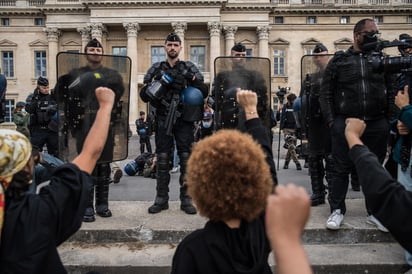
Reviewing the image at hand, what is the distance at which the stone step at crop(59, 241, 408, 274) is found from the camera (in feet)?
11.4

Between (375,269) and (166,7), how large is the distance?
120ft

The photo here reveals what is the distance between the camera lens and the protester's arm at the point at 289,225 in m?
1.01

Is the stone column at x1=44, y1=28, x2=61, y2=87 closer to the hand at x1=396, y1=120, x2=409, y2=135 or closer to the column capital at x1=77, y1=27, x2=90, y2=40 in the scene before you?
the column capital at x1=77, y1=27, x2=90, y2=40

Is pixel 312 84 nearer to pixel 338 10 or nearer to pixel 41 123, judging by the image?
pixel 41 123

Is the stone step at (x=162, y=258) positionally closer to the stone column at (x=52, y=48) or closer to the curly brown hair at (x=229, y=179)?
the curly brown hair at (x=229, y=179)

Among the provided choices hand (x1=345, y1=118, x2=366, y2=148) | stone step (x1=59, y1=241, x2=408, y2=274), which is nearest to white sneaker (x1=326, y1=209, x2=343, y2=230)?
stone step (x1=59, y1=241, x2=408, y2=274)

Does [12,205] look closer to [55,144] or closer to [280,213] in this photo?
[280,213]

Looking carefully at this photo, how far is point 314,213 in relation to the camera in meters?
4.52

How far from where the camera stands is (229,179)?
1.49 metres

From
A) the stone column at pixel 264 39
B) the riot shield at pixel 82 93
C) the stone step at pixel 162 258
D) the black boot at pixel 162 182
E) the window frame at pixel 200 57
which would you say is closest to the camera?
the stone step at pixel 162 258

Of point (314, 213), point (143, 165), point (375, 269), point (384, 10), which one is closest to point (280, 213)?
point (375, 269)

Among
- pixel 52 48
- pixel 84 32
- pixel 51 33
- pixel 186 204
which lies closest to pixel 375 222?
pixel 186 204

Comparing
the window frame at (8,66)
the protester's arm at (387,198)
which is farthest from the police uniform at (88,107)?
the window frame at (8,66)

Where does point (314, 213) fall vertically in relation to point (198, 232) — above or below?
below
